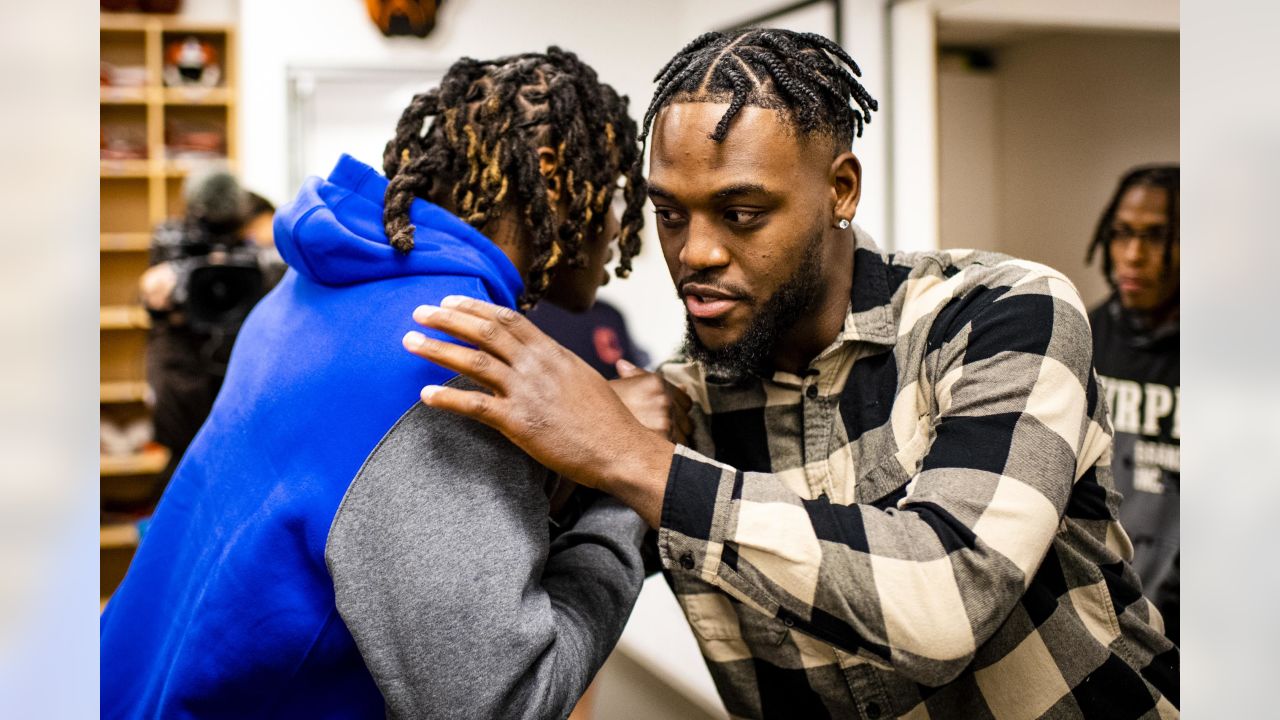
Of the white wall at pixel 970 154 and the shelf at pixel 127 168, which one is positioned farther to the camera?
the shelf at pixel 127 168

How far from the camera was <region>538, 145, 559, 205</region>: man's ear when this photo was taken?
3.62 ft

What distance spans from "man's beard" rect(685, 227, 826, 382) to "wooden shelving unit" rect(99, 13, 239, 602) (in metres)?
4.69

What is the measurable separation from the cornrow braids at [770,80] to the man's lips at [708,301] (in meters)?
0.16

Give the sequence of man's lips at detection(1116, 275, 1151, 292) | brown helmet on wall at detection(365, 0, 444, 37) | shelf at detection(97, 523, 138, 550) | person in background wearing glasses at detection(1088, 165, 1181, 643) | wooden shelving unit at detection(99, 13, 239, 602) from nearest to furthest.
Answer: person in background wearing glasses at detection(1088, 165, 1181, 643)
man's lips at detection(1116, 275, 1151, 292)
brown helmet on wall at detection(365, 0, 444, 37)
shelf at detection(97, 523, 138, 550)
wooden shelving unit at detection(99, 13, 239, 602)

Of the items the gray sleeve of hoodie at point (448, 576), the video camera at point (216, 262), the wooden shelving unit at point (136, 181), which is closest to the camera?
the gray sleeve of hoodie at point (448, 576)

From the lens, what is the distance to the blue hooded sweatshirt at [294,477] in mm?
901

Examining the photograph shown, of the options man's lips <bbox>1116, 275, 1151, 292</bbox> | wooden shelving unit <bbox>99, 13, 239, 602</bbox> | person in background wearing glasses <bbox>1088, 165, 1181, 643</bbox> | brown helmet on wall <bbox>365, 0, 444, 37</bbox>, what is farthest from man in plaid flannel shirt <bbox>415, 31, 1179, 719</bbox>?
wooden shelving unit <bbox>99, 13, 239, 602</bbox>

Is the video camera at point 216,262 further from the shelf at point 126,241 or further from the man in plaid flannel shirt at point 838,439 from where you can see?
the man in plaid flannel shirt at point 838,439

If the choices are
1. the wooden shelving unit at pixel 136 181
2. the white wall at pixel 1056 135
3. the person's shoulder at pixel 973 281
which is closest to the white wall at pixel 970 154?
the white wall at pixel 1056 135

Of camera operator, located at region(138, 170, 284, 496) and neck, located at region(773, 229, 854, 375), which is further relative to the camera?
camera operator, located at region(138, 170, 284, 496)

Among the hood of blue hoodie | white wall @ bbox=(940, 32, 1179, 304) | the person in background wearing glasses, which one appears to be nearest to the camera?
the hood of blue hoodie

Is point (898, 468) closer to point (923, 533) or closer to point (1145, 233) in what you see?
point (923, 533)

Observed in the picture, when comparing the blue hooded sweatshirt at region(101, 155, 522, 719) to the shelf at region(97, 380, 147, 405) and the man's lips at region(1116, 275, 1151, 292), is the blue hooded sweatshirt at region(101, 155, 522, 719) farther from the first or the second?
the shelf at region(97, 380, 147, 405)
